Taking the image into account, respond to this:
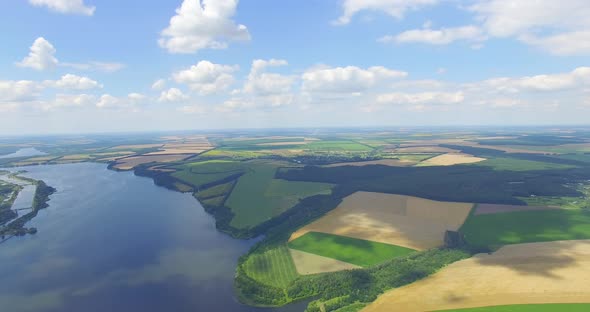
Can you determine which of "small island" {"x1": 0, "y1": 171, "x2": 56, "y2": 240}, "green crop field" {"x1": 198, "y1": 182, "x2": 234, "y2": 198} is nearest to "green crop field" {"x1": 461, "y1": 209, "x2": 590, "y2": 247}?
"green crop field" {"x1": 198, "y1": 182, "x2": 234, "y2": 198}

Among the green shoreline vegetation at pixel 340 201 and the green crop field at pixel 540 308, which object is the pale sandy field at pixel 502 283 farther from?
the green shoreline vegetation at pixel 340 201

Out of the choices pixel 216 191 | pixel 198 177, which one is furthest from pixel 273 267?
pixel 198 177

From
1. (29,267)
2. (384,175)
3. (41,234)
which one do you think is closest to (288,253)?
(29,267)

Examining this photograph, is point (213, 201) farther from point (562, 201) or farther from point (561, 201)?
point (562, 201)

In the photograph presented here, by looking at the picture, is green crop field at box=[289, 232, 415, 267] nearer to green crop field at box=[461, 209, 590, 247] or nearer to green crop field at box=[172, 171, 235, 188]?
green crop field at box=[461, 209, 590, 247]

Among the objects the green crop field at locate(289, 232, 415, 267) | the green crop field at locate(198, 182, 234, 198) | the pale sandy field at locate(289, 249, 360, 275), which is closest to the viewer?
the pale sandy field at locate(289, 249, 360, 275)

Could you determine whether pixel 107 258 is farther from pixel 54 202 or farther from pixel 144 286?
pixel 54 202

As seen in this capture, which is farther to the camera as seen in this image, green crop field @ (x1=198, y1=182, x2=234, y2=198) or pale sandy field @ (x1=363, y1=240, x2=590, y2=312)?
green crop field @ (x1=198, y1=182, x2=234, y2=198)
